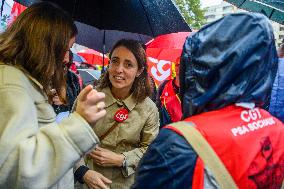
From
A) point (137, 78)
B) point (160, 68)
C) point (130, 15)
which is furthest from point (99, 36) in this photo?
point (160, 68)

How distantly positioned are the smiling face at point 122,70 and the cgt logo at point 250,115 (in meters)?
1.71

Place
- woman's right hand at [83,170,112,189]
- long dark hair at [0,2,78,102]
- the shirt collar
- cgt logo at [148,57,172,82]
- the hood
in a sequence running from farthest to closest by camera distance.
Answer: cgt logo at [148,57,172,82] < the shirt collar < woman's right hand at [83,170,112,189] < long dark hair at [0,2,78,102] < the hood

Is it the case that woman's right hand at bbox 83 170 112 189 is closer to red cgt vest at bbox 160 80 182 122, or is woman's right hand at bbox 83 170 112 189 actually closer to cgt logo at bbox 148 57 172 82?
red cgt vest at bbox 160 80 182 122

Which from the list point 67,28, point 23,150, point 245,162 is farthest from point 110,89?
point 245,162

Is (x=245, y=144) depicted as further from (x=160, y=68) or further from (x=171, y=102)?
(x=160, y=68)

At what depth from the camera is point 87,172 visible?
8.95 ft

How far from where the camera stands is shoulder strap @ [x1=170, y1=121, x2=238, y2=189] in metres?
1.26

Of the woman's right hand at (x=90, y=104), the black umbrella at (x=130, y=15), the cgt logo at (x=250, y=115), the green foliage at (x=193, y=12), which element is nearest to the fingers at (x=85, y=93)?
the woman's right hand at (x=90, y=104)

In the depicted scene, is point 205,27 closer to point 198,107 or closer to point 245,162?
point 198,107

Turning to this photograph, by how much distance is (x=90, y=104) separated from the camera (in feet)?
5.42

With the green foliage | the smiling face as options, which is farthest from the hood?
the green foliage

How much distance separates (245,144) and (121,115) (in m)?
1.65

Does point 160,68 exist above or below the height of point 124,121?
below

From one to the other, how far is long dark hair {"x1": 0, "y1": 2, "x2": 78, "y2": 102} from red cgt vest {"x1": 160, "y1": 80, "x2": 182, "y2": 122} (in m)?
1.77
